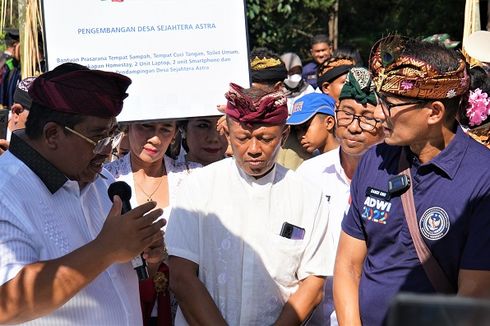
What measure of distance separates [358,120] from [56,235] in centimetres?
232

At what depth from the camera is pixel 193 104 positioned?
375 cm

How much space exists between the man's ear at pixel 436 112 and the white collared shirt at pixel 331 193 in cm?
100

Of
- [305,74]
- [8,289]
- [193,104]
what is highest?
[193,104]

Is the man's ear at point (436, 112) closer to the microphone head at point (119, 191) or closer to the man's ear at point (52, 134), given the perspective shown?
the microphone head at point (119, 191)

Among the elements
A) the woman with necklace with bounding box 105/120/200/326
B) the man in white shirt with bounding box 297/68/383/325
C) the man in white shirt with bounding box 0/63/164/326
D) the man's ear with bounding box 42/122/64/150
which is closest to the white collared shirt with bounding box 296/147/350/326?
the man in white shirt with bounding box 297/68/383/325

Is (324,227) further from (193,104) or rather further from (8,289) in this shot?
(8,289)

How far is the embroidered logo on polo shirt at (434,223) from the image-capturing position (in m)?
2.71

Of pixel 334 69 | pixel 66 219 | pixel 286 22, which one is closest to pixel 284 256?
pixel 66 219

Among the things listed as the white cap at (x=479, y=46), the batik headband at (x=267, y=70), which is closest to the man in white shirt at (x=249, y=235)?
the white cap at (x=479, y=46)

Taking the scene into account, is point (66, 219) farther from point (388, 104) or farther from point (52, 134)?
point (388, 104)

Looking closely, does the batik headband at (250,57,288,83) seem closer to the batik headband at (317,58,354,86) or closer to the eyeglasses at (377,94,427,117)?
the batik headband at (317,58,354,86)

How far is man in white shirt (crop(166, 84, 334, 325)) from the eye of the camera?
342cm

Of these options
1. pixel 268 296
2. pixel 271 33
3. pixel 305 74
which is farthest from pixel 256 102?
pixel 271 33

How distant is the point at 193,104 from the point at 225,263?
844 millimetres
